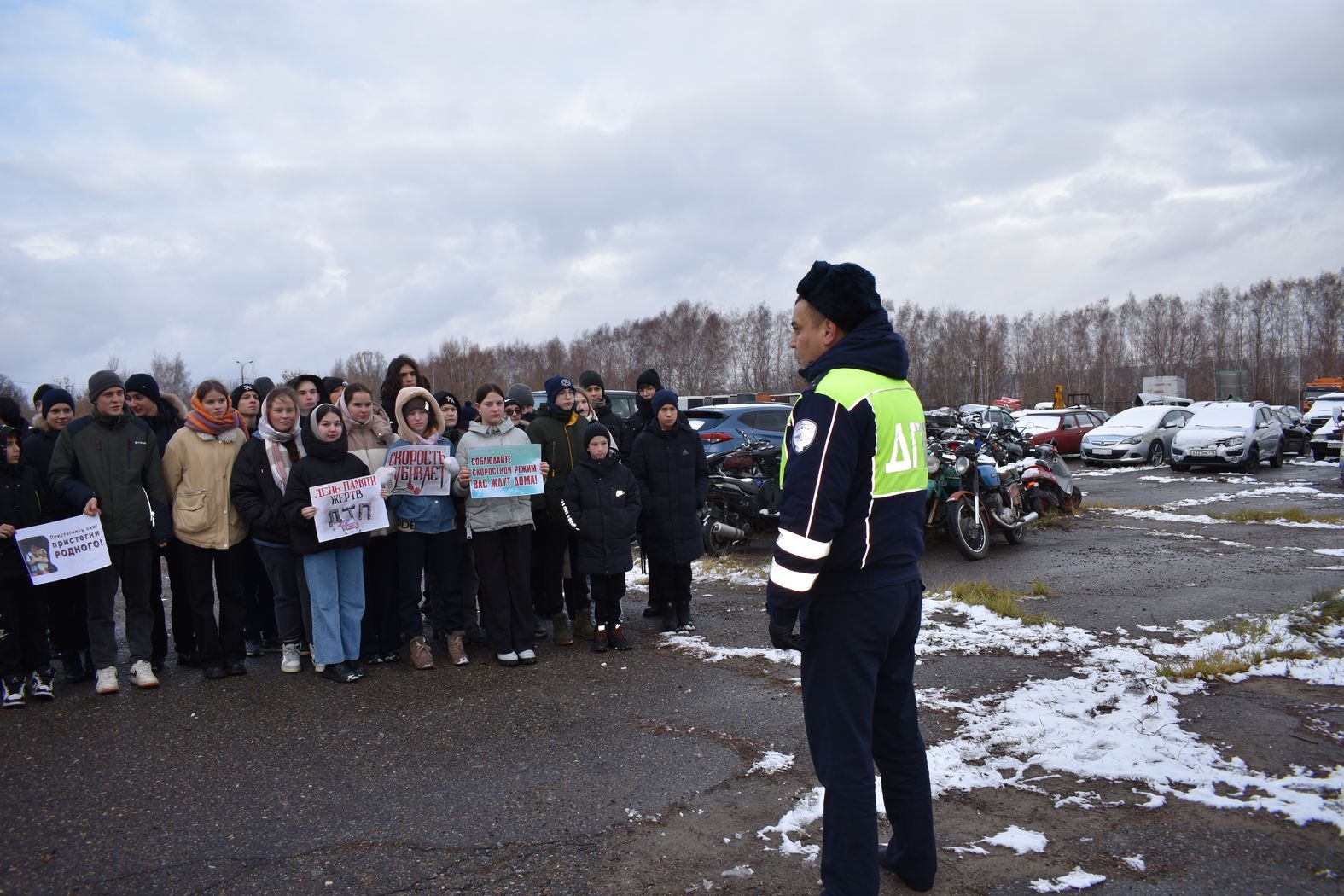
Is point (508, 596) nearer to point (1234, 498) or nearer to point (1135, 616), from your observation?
point (1135, 616)

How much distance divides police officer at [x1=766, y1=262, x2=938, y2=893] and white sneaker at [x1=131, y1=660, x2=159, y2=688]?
4.95 metres

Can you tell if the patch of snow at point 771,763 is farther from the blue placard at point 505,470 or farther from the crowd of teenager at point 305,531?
the blue placard at point 505,470

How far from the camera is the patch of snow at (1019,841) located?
3.48 metres

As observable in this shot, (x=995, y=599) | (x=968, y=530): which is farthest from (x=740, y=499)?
(x=995, y=599)

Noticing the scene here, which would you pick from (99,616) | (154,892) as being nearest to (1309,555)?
(154,892)

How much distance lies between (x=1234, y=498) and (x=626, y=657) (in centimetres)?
1413

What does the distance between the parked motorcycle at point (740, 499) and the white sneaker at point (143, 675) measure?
645 cm

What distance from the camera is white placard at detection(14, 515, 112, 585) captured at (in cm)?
555

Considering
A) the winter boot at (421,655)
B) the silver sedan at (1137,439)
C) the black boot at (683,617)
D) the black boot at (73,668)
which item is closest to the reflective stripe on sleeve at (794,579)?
the winter boot at (421,655)

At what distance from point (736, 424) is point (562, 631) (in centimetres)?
820

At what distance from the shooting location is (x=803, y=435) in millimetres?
2955

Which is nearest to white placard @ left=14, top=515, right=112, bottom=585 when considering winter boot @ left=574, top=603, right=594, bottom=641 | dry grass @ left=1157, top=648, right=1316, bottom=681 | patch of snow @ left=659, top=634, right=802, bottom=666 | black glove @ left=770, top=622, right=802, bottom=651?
winter boot @ left=574, top=603, right=594, bottom=641

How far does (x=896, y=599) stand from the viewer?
2979 mm

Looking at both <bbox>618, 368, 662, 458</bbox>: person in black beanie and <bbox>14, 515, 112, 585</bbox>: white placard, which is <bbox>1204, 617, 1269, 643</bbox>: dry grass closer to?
<bbox>618, 368, 662, 458</bbox>: person in black beanie
